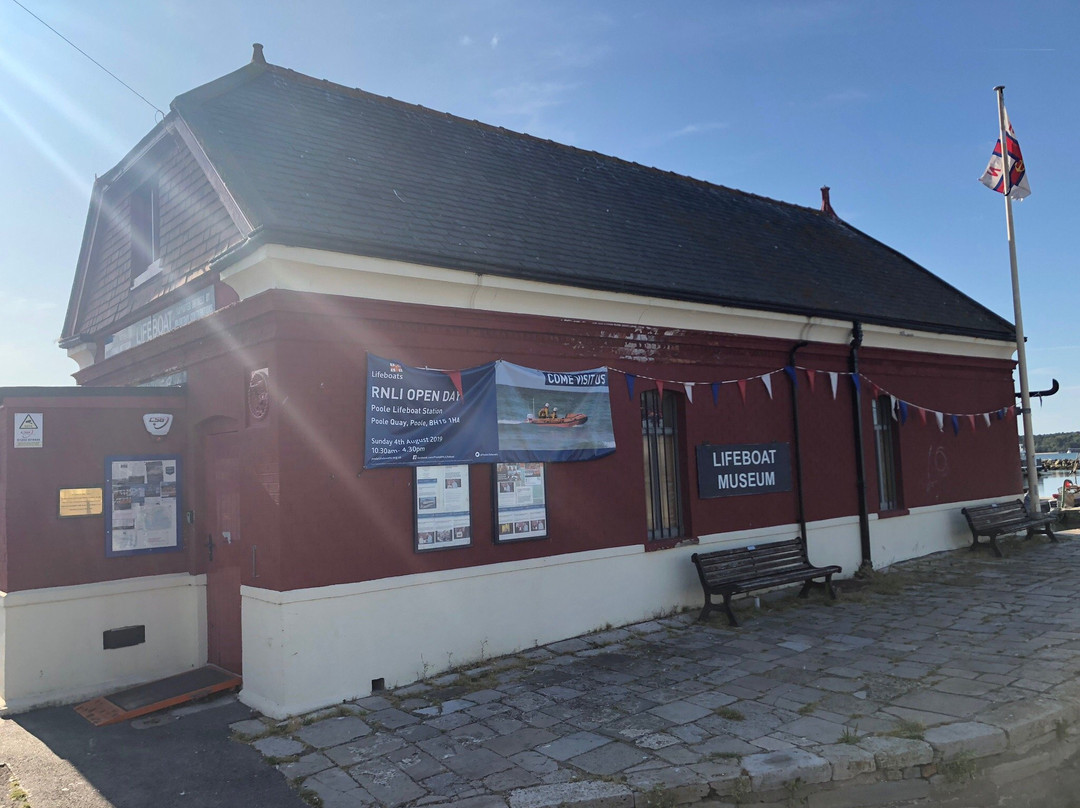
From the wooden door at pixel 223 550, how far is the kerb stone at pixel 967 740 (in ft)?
20.1

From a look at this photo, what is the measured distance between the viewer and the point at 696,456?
10234 mm

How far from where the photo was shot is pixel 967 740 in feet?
17.6

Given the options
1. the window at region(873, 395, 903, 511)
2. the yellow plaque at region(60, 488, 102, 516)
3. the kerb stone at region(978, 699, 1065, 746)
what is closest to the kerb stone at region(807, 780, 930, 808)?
the kerb stone at region(978, 699, 1065, 746)

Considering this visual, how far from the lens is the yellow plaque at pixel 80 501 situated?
7.85 meters

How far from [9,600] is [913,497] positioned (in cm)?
1295

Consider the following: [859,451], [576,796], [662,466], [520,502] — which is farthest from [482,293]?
[859,451]

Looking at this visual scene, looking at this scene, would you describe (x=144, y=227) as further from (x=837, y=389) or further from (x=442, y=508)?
(x=837, y=389)

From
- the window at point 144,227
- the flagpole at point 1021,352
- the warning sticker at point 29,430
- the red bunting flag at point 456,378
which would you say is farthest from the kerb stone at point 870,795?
the flagpole at point 1021,352

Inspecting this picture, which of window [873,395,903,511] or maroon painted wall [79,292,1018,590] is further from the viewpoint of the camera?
window [873,395,903,511]

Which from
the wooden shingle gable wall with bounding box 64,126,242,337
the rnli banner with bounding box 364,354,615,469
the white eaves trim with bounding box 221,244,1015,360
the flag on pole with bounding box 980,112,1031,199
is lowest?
the rnli banner with bounding box 364,354,615,469

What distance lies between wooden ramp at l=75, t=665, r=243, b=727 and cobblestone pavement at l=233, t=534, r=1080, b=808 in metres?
1.13

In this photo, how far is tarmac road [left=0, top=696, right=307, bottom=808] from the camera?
17.1 feet

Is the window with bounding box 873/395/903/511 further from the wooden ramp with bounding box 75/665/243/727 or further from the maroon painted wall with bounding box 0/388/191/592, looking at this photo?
the maroon painted wall with bounding box 0/388/191/592

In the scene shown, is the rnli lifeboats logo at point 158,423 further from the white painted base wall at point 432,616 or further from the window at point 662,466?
the window at point 662,466
